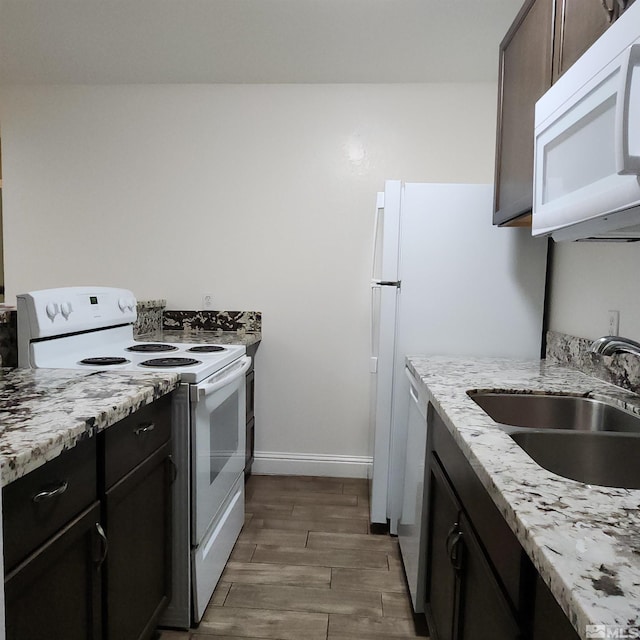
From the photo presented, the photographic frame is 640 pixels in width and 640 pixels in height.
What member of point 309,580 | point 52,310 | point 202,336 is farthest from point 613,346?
point 202,336

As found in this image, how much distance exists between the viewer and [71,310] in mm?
1955

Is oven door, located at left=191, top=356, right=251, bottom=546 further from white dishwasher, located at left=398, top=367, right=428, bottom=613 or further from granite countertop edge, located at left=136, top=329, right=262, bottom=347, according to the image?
white dishwasher, located at left=398, top=367, right=428, bottom=613

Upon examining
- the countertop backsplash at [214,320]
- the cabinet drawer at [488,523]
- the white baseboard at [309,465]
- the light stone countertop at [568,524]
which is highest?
the countertop backsplash at [214,320]

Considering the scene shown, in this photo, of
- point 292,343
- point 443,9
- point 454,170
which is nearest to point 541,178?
point 443,9

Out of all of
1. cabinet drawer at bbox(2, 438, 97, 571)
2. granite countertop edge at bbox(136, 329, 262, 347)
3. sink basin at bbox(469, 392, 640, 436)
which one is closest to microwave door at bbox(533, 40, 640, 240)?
sink basin at bbox(469, 392, 640, 436)

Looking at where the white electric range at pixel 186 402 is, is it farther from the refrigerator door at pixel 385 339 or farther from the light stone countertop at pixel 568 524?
the light stone countertop at pixel 568 524

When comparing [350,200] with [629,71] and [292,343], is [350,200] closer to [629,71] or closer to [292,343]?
[292,343]

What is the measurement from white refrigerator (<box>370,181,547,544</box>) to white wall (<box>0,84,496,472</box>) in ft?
2.67

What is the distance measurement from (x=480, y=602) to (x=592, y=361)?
3.68 ft

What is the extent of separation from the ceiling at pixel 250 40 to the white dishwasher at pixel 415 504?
1690 millimetres

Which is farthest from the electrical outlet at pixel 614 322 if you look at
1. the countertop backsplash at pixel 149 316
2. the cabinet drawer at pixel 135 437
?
the countertop backsplash at pixel 149 316

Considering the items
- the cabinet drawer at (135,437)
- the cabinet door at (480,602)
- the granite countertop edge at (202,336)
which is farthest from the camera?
the granite countertop edge at (202,336)

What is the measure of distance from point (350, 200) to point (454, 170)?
66cm

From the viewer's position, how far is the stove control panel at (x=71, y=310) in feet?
5.64
